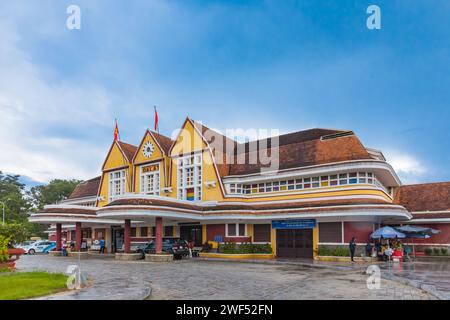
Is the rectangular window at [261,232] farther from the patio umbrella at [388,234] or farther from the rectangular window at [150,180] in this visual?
the rectangular window at [150,180]

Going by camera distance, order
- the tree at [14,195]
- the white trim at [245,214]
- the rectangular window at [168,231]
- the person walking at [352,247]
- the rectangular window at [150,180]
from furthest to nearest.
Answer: the tree at [14,195] < the rectangular window at [150,180] < the rectangular window at [168,231] < the person walking at [352,247] < the white trim at [245,214]

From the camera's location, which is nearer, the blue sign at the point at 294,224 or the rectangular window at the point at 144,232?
the blue sign at the point at 294,224

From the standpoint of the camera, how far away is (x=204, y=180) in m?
34.3

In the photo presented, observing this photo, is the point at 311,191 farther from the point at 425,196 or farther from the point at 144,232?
the point at 144,232

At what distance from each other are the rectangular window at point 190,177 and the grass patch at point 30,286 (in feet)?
64.1

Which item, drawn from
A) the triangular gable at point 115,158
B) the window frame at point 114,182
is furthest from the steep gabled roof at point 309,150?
the window frame at point 114,182

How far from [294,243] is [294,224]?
145cm

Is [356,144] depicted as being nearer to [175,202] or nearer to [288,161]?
[288,161]

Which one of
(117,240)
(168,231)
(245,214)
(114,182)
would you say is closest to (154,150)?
(114,182)

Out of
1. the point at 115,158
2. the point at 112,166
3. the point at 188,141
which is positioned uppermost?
the point at 188,141

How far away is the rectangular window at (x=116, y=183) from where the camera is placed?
136 feet

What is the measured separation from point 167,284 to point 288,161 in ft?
63.0

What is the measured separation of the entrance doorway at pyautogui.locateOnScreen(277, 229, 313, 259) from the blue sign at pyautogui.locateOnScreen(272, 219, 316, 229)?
0.40 metres

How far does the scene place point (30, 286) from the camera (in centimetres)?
1319
